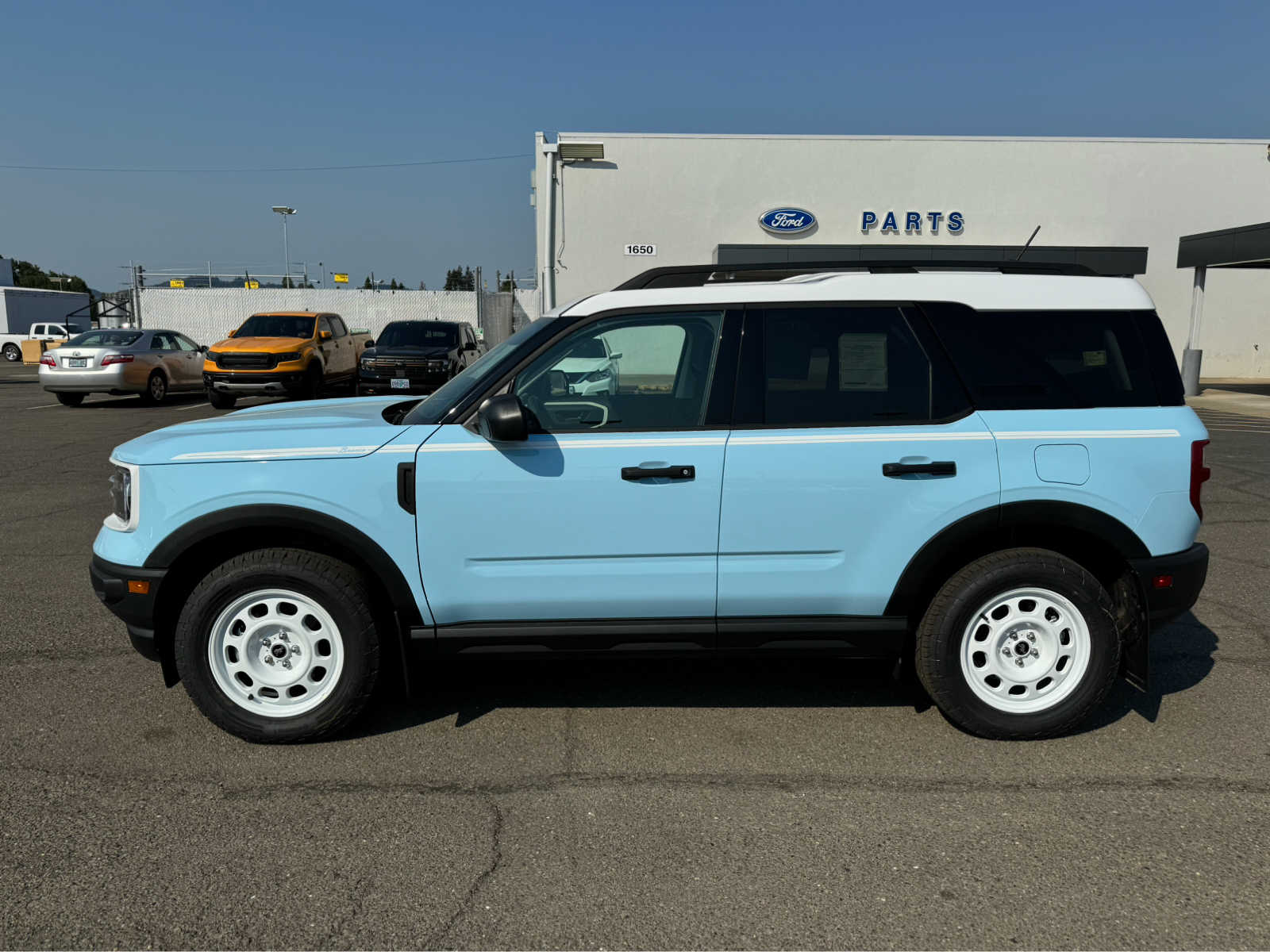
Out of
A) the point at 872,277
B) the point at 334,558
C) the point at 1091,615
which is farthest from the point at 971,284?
the point at 334,558

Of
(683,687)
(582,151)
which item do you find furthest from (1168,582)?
(582,151)

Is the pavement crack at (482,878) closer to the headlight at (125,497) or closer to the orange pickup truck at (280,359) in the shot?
the headlight at (125,497)

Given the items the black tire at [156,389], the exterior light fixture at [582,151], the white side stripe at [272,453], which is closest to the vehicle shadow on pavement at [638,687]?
the white side stripe at [272,453]

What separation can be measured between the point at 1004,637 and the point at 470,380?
95.8 inches

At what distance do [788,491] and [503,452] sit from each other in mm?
1122

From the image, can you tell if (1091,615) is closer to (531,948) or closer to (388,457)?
(531,948)

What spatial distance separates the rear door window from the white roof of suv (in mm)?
41

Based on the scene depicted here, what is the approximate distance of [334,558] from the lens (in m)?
3.72

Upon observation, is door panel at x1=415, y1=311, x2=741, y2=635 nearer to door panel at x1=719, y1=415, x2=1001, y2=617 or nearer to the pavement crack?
door panel at x1=719, y1=415, x2=1001, y2=617

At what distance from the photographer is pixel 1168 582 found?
12.3ft

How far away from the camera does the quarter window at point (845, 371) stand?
3.73m

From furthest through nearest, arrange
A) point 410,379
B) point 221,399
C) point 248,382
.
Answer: point 221,399, point 410,379, point 248,382

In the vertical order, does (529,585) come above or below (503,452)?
below

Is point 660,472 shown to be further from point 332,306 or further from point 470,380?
point 332,306
